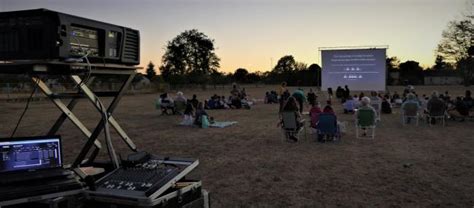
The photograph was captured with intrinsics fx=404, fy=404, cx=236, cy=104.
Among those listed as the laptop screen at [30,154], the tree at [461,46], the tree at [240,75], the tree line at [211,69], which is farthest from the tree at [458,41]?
the tree at [240,75]

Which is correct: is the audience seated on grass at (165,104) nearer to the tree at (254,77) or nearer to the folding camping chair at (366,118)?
the folding camping chair at (366,118)

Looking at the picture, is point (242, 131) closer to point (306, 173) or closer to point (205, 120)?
point (205, 120)

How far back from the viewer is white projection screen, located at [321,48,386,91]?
88.7ft

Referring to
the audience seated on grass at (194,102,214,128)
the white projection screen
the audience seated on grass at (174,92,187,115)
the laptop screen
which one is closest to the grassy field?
the audience seated on grass at (194,102,214,128)

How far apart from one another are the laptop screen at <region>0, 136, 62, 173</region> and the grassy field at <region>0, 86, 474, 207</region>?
2.24m

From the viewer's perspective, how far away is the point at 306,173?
6.29m

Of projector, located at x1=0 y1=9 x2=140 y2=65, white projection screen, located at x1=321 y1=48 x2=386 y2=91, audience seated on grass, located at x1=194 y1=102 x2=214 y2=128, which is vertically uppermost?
white projection screen, located at x1=321 y1=48 x2=386 y2=91

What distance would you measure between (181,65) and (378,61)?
60.3m

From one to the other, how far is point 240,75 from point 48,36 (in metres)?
93.4

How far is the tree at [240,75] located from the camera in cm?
9080

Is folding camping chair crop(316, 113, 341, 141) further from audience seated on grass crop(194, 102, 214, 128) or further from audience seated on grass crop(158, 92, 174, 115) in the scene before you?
audience seated on grass crop(158, 92, 174, 115)

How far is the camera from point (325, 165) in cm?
689

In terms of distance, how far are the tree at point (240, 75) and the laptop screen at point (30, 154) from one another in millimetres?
85939

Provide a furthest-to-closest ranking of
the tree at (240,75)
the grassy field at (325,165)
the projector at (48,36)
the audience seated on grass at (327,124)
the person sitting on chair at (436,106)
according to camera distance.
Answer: the tree at (240,75), the person sitting on chair at (436,106), the audience seated on grass at (327,124), the grassy field at (325,165), the projector at (48,36)
